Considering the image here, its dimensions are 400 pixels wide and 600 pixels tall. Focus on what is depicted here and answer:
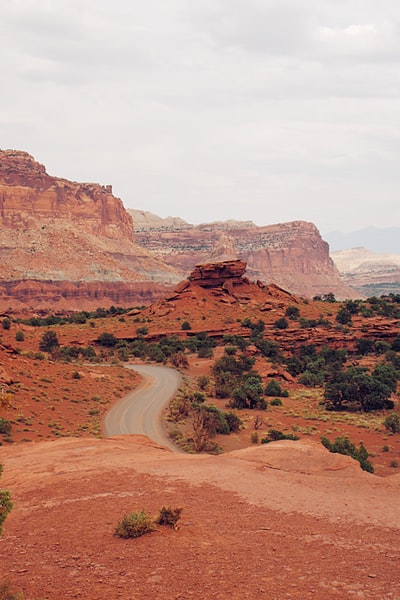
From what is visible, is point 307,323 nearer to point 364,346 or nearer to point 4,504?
point 364,346

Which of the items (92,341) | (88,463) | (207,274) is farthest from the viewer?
(207,274)

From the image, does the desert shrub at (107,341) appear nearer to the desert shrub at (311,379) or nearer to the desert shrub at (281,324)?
the desert shrub at (281,324)

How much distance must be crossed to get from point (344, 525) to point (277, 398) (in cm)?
3102

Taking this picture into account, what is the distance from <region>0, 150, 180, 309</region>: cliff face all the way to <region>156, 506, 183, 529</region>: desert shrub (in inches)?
4089

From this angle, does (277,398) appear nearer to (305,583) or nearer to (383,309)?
(305,583)

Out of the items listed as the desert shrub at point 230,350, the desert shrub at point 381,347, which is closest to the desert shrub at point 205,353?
the desert shrub at point 230,350

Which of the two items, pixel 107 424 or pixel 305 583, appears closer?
pixel 305 583

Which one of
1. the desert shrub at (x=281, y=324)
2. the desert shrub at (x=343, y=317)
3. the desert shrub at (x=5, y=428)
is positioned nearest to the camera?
the desert shrub at (x=5, y=428)

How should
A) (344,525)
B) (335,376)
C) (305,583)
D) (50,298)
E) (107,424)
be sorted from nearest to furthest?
(305,583), (344,525), (107,424), (335,376), (50,298)

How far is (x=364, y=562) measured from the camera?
29.1 ft

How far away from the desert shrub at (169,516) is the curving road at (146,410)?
15.0 meters

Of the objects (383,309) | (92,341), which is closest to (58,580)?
(92,341)

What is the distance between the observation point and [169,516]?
35.3ft

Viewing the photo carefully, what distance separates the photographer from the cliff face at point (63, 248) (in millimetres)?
115625
